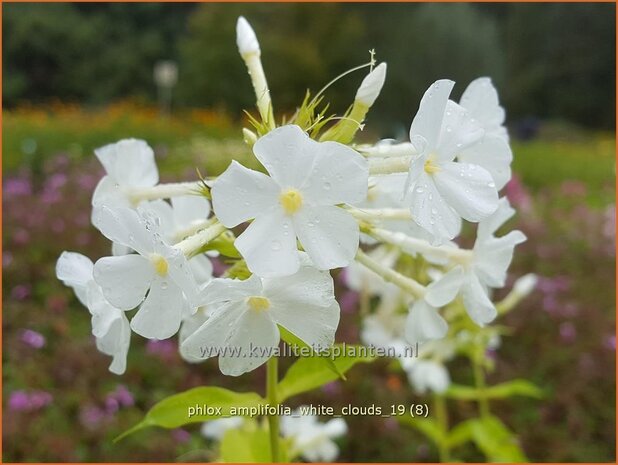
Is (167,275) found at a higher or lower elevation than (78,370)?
higher

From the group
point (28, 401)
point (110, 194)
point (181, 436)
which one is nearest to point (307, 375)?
point (110, 194)

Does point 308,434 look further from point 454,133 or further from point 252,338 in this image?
point 454,133

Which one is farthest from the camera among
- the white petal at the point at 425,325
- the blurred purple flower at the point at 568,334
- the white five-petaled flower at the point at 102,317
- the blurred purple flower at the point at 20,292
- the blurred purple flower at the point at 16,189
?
the blurred purple flower at the point at 16,189

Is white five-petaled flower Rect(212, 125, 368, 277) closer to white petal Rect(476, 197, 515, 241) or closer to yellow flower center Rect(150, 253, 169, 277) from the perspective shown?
yellow flower center Rect(150, 253, 169, 277)

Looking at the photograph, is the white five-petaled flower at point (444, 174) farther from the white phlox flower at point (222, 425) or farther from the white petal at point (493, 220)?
the white phlox flower at point (222, 425)

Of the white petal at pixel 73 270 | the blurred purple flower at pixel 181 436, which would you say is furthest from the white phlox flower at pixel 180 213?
the blurred purple flower at pixel 181 436

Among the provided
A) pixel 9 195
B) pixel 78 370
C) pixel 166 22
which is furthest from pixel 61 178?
pixel 166 22

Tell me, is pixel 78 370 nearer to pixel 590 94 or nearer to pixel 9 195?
pixel 9 195

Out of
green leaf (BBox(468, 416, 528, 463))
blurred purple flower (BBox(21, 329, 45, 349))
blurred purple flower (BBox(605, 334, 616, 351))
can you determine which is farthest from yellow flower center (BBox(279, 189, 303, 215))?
blurred purple flower (BBox(605, 334, 616, 351))
